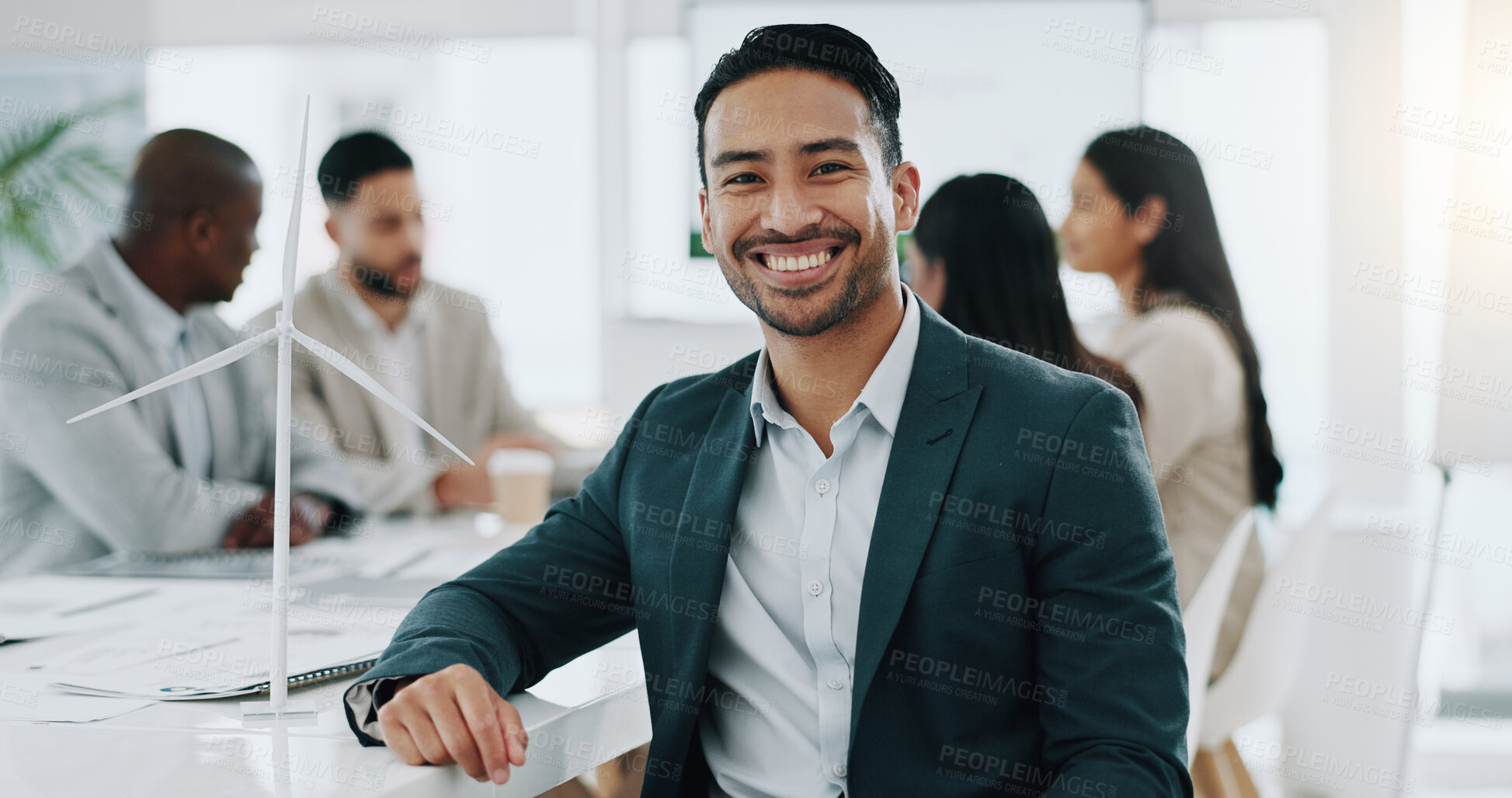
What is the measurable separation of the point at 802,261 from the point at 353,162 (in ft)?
7.49

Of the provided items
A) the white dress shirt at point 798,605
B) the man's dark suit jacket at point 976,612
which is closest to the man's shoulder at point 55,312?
the man's dark suit jacket at point 976,612

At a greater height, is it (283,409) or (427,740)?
(283,409)

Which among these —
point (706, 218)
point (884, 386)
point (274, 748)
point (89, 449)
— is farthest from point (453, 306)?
point (274, 748)

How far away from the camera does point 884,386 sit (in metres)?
1.26

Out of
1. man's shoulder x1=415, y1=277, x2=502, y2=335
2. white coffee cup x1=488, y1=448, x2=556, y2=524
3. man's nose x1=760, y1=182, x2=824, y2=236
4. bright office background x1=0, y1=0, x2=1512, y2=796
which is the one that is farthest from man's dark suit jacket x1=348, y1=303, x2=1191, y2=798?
man's shoulder x1=415, y1=277, x2=502, y2=335

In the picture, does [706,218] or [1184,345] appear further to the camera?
[1184,345]

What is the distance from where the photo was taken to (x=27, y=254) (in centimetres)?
364

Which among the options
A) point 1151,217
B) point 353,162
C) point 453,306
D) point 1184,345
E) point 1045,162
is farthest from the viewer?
point 1045,162

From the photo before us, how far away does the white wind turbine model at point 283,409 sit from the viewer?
1001 mm

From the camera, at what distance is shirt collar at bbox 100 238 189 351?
217 cm

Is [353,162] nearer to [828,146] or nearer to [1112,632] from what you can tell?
[828,146]

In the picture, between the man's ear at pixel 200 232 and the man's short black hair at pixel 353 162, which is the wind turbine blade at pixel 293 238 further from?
the man's short black hair at pixel 353 162

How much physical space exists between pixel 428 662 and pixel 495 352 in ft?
8.14

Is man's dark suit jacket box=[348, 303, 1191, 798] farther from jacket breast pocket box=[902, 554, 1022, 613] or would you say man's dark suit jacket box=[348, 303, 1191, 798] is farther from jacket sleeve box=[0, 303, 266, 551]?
jacket sleeve box=[0, 303, 266, 551]
